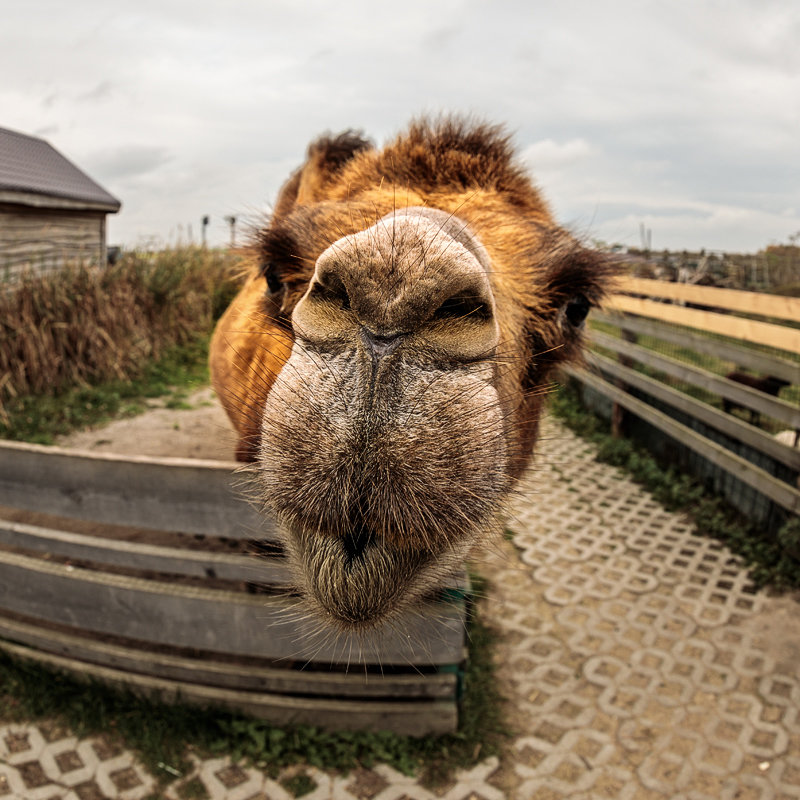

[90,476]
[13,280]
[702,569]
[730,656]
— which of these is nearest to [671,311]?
[702,569]

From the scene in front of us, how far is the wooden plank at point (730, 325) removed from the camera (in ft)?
18.5

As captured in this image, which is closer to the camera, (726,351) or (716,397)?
(726,351)

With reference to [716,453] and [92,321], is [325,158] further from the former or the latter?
[92,321]

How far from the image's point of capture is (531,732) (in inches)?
153

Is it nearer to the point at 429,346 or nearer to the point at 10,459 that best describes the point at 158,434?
the point at 10,459

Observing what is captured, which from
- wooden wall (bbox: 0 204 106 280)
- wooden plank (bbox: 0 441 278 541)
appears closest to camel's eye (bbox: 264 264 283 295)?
wooden plank (bbox: 0 441 278 541)

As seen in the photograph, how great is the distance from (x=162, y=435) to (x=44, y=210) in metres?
7.84

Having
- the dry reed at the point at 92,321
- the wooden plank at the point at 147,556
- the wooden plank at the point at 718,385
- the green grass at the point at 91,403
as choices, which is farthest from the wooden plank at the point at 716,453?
the dry reed at the point at 92,321

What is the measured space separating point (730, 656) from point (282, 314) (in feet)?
14.5

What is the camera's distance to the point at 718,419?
6883mm

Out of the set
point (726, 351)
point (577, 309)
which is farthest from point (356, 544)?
point (726, 351)

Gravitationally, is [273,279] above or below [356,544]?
above

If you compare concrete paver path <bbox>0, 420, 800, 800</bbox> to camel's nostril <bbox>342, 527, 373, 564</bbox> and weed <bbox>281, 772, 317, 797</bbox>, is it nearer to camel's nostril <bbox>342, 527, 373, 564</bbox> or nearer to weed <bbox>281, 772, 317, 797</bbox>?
weed <bbox>281, 772, 317, 797</bbox>

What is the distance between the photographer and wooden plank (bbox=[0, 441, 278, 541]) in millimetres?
3414
